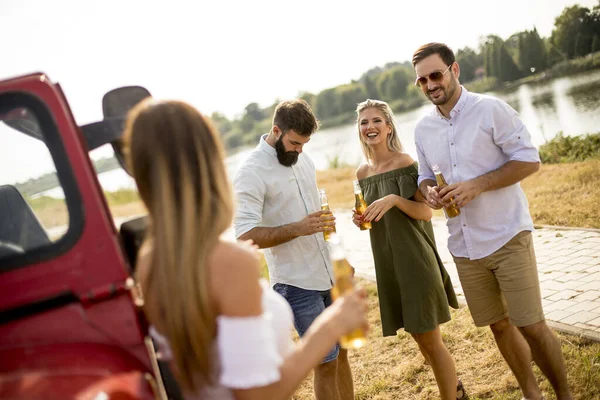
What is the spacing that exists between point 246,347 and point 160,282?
0.33 m

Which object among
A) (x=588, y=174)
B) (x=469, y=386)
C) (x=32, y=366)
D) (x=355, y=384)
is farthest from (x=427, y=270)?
(x=588, y=174)

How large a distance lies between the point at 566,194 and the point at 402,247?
5696mm

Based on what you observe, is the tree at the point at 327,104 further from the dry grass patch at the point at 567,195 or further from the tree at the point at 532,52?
the dry grass patch at the point at 567,195

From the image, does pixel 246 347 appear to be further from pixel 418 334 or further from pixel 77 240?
pixel 418 334

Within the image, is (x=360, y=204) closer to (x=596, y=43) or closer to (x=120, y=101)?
(x=120, y=101)

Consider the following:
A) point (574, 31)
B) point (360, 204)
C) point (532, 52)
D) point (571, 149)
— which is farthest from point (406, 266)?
point (532, 52)

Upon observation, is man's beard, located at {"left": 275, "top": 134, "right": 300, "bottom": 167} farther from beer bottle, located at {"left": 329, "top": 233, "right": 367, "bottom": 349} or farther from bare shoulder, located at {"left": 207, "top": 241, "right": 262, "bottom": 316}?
bare shoulder, located at {"left": 207, "top": 241, "right": 262, "bottom": 316}

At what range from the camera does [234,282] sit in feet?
5.08

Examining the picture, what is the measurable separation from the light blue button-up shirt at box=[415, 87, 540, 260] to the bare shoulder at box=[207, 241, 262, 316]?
2378 millimetres

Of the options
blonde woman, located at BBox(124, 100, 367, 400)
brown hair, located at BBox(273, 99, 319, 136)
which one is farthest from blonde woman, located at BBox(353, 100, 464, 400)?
blonde woman, located at BBox(124, 100, 367, 400)

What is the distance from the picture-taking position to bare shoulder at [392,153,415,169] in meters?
3.93

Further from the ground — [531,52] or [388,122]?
[531,52]

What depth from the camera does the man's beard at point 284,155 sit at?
3.71 metres

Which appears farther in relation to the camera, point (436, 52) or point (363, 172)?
point (363, 172)
